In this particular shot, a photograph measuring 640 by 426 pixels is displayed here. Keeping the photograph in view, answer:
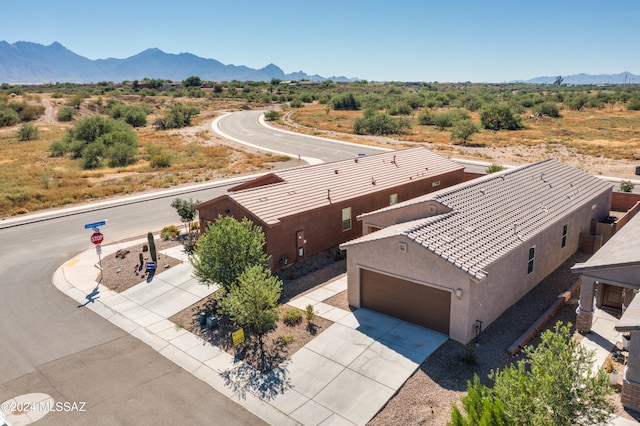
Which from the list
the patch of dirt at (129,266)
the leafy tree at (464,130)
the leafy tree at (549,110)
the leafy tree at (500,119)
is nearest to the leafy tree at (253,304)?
the patch of dirt at (129,266)

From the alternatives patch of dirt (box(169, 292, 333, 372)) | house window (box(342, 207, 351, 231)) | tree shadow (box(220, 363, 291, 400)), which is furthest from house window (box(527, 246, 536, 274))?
tree shadow (box(220, 363, 291, 400))

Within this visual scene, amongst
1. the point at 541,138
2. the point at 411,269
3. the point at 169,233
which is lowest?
the point at 169,233

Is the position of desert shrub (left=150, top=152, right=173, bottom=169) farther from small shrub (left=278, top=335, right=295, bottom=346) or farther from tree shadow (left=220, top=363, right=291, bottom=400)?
tree shadow (left=220, top=363, right=291, bottom=400)

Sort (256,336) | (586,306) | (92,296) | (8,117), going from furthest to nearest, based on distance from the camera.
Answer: (8,117) → (92,296) → (256,336) → (586,306)

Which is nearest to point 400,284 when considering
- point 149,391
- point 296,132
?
point 149,391

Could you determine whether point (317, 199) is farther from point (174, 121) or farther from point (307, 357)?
point (174, 121)

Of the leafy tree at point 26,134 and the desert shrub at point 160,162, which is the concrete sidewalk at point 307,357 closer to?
the desert shrub at point 160,162

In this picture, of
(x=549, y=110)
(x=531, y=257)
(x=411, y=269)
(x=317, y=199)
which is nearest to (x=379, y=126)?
(x=549, y=110)
